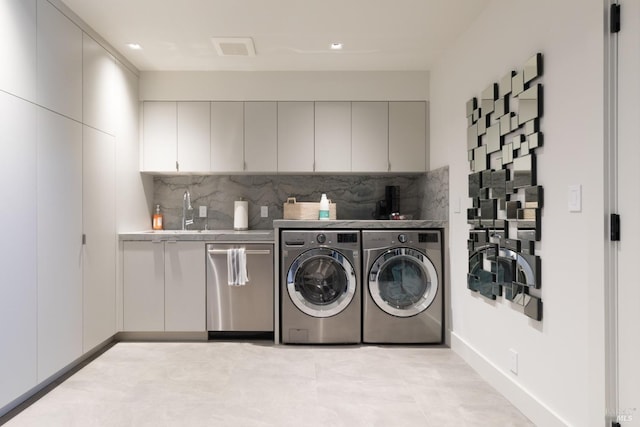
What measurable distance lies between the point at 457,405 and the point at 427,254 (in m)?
1.29

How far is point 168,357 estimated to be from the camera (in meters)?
3.08

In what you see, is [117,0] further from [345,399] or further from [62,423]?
[345,399]

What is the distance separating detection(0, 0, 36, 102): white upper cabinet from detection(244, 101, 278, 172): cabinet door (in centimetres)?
182

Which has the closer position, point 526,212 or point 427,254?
point 526,212

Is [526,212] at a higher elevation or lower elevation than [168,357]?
higher

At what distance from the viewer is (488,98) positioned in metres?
2.54

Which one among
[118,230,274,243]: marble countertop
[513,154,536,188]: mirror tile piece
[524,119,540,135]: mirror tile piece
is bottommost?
[118,230,274,243]: marble countertop

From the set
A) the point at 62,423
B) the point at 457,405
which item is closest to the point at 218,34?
the point at 62,423

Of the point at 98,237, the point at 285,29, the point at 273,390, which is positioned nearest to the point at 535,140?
the point at 285,29

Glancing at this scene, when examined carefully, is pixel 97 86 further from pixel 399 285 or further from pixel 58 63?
pixel 399 285

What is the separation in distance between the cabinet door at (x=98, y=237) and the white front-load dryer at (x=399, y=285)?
203 cm

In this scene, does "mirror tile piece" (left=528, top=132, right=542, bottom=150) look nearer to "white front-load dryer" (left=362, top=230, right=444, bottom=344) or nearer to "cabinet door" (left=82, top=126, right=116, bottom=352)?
"white front-load dryer" (left=362, top=230, right=444, bottom=344)

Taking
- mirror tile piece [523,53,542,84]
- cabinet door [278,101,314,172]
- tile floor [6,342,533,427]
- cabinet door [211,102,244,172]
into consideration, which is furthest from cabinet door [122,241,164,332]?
mirror tile piece [523,53,542,84]

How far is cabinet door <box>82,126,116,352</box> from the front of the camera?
2.90m
